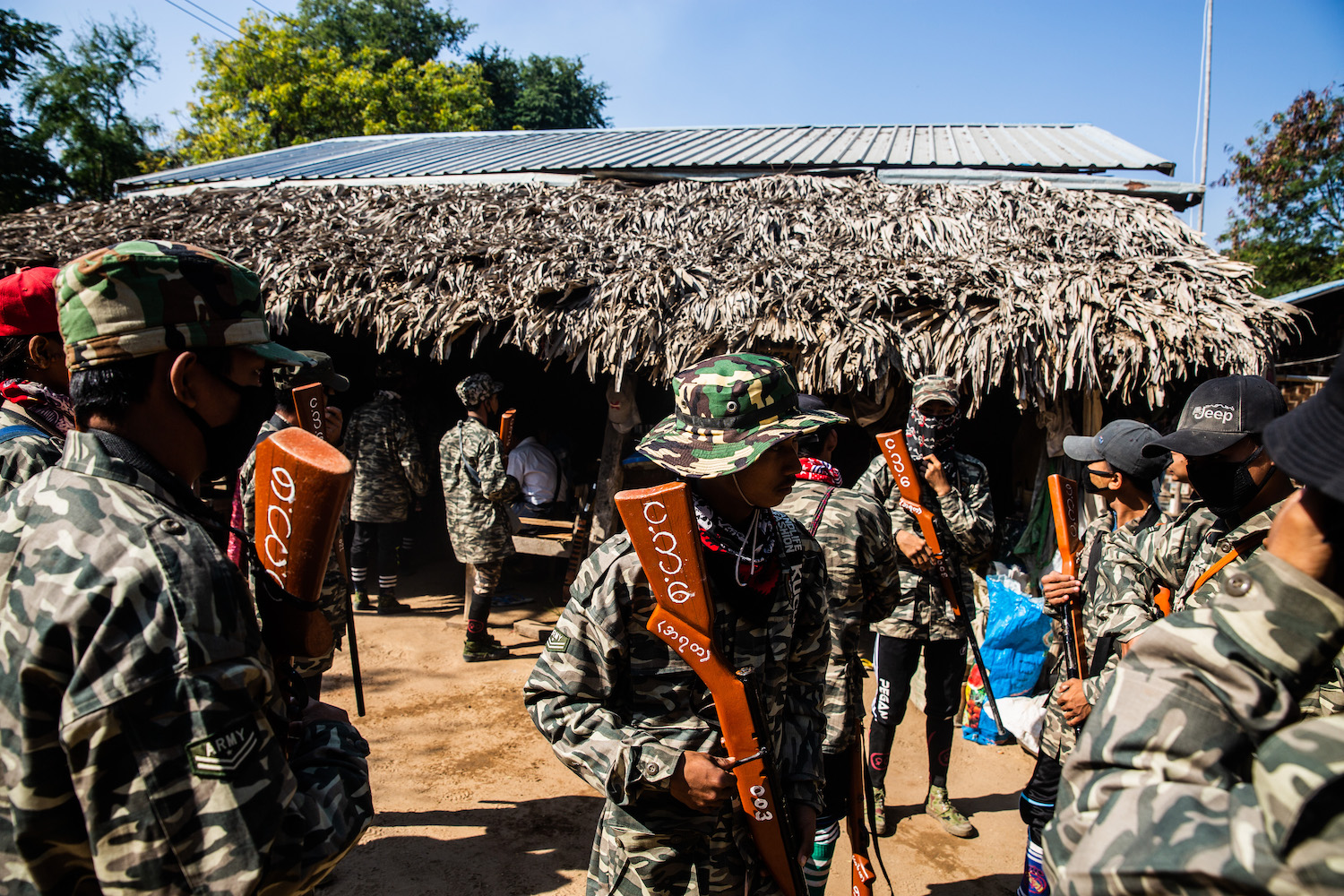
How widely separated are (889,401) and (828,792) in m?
3.58

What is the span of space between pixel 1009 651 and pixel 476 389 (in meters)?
4.07

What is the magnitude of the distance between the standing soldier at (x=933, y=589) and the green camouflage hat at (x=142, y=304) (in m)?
2.72

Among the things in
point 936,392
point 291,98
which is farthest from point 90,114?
point 936,392

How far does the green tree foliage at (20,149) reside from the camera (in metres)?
14.7

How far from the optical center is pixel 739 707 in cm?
165

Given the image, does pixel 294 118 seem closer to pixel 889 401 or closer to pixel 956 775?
pixel 889 401

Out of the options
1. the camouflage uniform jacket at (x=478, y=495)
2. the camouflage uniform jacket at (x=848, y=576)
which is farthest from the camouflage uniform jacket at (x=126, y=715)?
the camouflage uniform jacket at (x=478, y=495)

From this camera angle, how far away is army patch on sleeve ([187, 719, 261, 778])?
979 millimetres

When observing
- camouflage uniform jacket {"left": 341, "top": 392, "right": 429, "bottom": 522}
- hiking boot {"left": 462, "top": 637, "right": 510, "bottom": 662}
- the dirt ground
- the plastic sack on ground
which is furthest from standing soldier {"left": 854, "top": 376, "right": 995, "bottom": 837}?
camouflage uniform jacket {"left": 341, "top": 392, "right": 429, "bottom": 522}

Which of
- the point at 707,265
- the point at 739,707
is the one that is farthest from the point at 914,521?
the point at 707,265

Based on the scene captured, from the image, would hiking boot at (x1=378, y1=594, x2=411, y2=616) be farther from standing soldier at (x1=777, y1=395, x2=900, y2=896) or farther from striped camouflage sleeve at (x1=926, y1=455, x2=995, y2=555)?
striped camouflage sleeve at (x1=926, y1=455, x2=995, y2=555)

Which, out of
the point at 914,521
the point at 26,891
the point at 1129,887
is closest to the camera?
the point at 1129,887

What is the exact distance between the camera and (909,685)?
11.8 feet

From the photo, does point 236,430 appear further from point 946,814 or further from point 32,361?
Result: point 946,814
